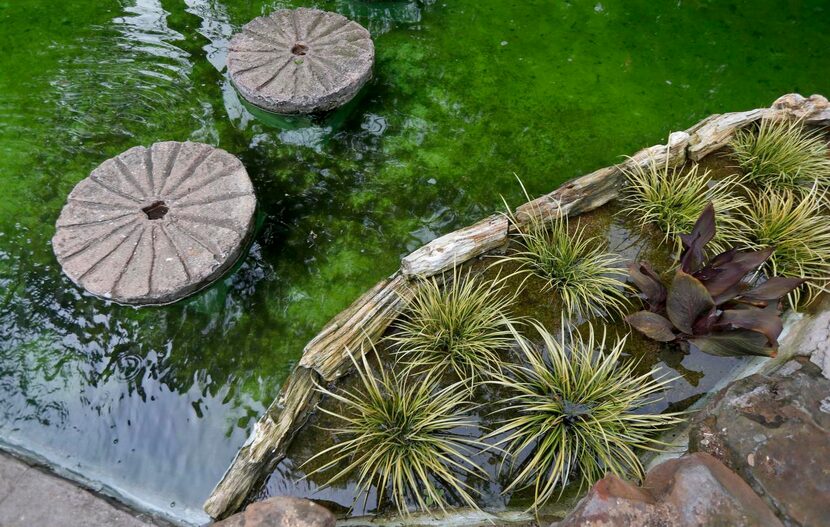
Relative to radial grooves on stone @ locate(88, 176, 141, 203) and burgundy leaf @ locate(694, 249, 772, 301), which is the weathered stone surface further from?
radial grooves on stone @ locate(88, 176, 141, 203)

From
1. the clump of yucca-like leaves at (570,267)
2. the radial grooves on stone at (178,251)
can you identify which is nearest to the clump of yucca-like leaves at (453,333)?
the clump of yucca-like leaves at (570,267)

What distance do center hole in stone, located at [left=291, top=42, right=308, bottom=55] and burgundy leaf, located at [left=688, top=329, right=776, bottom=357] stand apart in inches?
123

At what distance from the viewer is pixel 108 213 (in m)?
3.05

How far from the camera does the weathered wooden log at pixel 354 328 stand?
2.62 m

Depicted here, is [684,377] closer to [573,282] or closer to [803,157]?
[573,282]

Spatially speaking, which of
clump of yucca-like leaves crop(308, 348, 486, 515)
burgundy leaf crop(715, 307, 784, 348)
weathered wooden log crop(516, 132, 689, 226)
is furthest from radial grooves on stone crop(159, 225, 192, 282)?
burgundy leaf crop(715, 307, 784, 348)

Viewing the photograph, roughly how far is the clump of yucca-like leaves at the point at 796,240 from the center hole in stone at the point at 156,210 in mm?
3413

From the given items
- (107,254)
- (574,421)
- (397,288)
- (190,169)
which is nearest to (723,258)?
(574,421)

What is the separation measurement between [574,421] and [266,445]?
1453 mm

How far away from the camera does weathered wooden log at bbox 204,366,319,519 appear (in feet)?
7.96

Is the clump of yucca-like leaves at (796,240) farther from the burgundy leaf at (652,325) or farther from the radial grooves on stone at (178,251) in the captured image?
the radial grooves on stone at (178,251)

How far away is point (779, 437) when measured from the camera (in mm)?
2037

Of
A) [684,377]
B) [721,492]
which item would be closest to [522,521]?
[721,492]

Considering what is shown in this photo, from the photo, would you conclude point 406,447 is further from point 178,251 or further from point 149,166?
point 149,166
